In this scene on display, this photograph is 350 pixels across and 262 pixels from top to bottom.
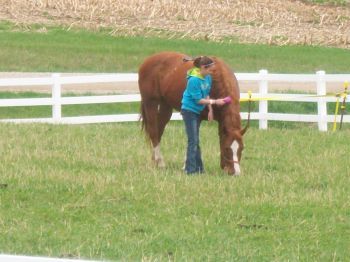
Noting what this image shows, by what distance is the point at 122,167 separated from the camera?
12734 millimetres

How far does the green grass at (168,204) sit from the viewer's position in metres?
8.54

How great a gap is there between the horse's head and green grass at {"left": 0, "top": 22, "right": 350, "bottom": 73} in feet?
54.2

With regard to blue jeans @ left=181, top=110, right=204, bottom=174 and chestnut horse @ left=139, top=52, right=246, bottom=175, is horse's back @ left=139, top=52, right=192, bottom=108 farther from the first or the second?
blue jeans @ left=181, top=110, right=204, bottom=174

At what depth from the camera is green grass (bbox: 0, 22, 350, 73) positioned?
2967cm

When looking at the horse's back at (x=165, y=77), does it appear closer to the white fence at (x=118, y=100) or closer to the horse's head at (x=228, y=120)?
the horse's head at (x=228, y=120)

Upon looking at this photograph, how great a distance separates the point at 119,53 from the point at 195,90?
64.1ft

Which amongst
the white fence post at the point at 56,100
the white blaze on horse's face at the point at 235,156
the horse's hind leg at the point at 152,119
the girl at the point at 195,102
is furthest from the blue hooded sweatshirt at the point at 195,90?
the white fence post at the point at 56,100

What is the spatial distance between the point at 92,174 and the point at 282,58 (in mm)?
20309

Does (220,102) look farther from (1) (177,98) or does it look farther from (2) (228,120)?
(1) (177,98)

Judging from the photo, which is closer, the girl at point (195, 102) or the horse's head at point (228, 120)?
the girl at point (195, 102)

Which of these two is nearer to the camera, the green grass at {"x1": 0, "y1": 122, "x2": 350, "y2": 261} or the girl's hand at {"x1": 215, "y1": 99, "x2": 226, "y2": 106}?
the green grass at {"x1": 0, "y1": 122, "x2": 350, "y2": 261}

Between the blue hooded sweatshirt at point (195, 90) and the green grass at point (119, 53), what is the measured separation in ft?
55.0

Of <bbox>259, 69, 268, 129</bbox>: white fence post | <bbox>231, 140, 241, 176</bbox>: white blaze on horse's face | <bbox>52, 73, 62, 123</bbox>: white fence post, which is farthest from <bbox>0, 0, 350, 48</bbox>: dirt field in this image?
<bbox>231, 140, 241, 176</bbox>: white blaze on horse's face

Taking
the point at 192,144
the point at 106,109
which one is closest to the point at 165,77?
the point at 192,144
